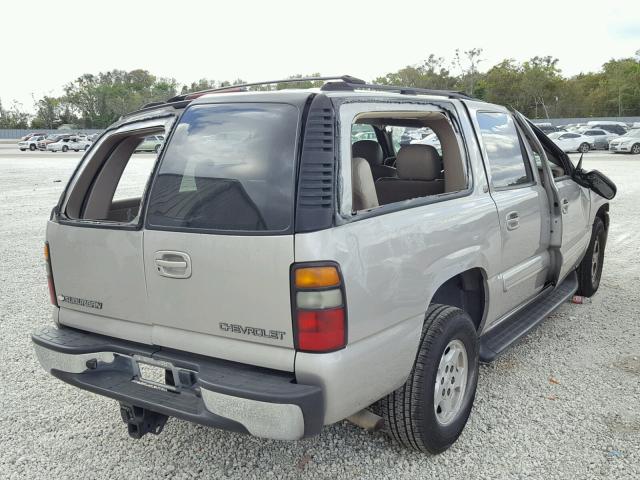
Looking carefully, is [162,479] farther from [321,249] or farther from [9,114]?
[9,114]

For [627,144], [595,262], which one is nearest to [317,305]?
[595,262]

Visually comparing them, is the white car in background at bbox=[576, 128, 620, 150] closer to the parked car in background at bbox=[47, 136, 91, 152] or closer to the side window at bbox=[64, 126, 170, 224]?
the side window at bbox=[64, 126, 170, 224]

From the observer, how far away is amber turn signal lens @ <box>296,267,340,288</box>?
230cm

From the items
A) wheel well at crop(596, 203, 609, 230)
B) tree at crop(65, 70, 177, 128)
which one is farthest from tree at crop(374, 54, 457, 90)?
wheel well at crop(596, 203, 609, 230)

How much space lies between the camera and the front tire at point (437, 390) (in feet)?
9.26

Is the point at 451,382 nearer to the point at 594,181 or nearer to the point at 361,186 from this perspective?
the point at 361,186

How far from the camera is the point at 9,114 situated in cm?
10731

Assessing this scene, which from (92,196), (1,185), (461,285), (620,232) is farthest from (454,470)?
(1,185)

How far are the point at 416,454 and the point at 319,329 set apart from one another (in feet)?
3.94

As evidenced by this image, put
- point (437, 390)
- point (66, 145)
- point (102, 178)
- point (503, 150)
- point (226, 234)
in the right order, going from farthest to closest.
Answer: point (66, 145) → point (503, 150) → point (102, 178) → point (437, 390) → point (226, 234)

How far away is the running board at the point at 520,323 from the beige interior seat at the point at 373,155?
1671 millimetres

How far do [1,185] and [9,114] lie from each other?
10253cm

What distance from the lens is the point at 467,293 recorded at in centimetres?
357

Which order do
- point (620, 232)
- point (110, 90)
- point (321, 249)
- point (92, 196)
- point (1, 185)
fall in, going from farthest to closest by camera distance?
1. point (110, 90)
2. point (1, 185)
3. point (620, 232)
4. point (92, 196)
5. point (321, 249)
